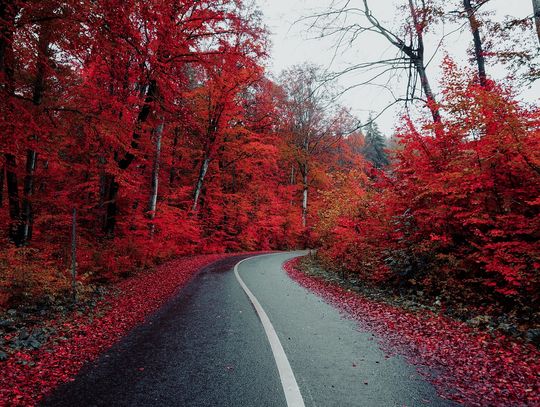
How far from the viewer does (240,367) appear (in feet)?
12.5

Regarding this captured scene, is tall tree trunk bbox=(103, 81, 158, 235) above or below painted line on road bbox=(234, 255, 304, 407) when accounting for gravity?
above

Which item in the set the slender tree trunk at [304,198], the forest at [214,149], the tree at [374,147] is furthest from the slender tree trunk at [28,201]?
the tree at [374,147]

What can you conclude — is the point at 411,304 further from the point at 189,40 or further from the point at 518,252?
the point at 189,40

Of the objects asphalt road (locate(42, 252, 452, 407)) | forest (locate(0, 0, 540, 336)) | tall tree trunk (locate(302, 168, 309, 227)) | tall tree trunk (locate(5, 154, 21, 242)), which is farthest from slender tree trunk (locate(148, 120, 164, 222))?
tall tree trunk (locate(302, 168, 309, 227))

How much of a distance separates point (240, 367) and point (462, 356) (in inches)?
119

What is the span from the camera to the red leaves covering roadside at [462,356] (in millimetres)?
3238

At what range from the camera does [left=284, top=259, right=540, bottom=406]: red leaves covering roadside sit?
10.6 ft

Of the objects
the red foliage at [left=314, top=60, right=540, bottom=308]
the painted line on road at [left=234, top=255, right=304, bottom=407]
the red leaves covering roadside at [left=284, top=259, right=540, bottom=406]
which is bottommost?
the red leaves covering roadside at [left=284, top=259, right=540, bottom=406]

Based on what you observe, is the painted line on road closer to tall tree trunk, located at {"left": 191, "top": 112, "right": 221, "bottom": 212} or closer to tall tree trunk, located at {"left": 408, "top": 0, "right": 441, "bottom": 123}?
tall tree trunk, located at {"left": 408, "top": 0, "right": 441, "bottom": 123}

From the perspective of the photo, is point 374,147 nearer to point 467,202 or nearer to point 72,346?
point 467,202

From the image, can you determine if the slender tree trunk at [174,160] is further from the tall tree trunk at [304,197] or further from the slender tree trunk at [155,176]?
the tall tree trunk at [304,197]

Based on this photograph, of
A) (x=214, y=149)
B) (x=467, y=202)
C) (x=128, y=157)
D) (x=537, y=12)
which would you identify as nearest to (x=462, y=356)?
(x=467, y=202)

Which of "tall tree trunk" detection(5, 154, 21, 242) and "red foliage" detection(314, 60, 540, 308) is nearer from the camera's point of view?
"red foliage" detection(314, 60, 540, 308)

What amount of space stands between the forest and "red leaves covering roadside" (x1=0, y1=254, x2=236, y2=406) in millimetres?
1641
